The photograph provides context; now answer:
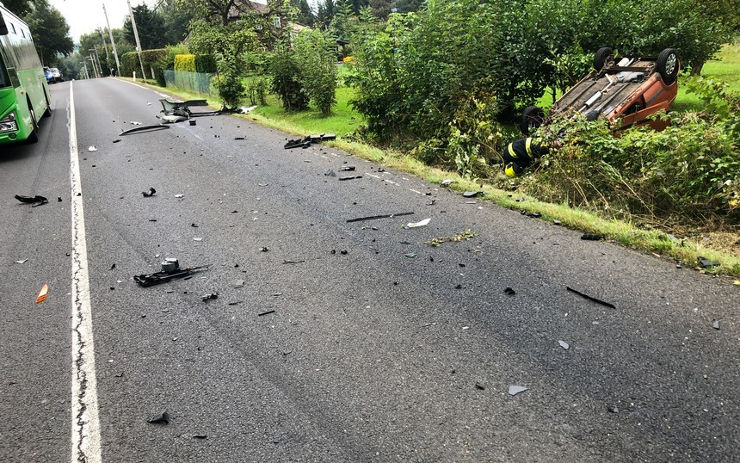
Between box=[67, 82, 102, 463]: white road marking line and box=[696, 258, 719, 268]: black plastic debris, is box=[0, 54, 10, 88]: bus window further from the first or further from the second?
box=[696, 258, 719, 268]: black plastic debris

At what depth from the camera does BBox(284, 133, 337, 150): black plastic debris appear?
11750 millimetres

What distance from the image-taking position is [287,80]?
1752 cm

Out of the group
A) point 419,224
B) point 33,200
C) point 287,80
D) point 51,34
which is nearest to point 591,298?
point 419,224

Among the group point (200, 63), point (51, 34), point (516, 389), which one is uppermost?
point (51, 34)

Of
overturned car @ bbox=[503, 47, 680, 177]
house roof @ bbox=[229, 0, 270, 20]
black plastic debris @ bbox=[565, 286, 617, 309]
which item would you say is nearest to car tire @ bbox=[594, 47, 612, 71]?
overturned car @ bbox=[503, 47, 680, 177]

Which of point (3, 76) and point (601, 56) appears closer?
point (601, 56)

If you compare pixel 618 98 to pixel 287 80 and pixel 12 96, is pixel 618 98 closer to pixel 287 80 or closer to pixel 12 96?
pixel 287 80

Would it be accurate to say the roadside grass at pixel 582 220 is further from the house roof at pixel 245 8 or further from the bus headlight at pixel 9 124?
the house roof at pixel 245 8

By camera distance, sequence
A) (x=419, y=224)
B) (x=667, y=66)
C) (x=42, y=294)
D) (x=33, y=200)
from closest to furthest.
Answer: (x=42, y=294), (x=419, y=224), (x=33, y=200), (x=667, y=66)

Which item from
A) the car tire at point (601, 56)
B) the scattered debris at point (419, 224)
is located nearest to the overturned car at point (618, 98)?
the car tire at point (601, 56)

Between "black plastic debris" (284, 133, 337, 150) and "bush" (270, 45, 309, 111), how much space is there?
17.2 feet

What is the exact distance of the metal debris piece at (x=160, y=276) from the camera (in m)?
4.98

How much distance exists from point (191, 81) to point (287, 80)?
1401 cm

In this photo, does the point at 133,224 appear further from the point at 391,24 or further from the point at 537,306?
the point at 391,24
